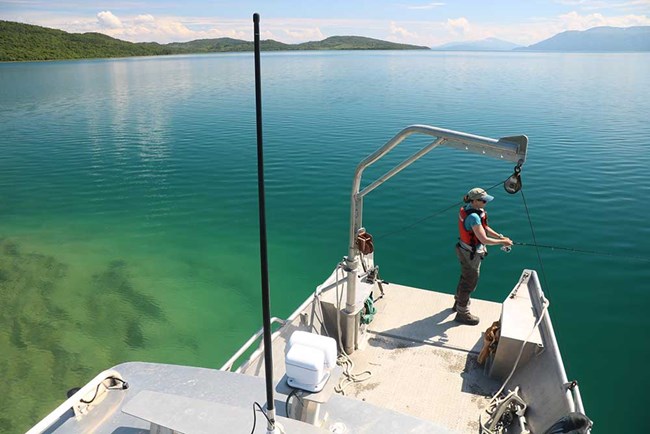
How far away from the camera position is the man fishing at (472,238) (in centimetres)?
592

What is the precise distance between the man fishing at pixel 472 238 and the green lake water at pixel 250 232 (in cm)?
302

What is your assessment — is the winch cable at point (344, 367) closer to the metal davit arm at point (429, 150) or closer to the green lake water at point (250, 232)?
the metal davit arm at point (429, 150)

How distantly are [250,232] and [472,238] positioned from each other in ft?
30.4

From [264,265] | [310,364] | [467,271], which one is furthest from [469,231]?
[264,265]

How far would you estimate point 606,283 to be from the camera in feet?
35.3

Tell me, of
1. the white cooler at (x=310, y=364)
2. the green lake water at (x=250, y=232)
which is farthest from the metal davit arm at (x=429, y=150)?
the green lake water at (x=250, y=232)

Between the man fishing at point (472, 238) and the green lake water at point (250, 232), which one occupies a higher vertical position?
the man fishing at point (472, 238)

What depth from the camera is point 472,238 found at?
6207mm

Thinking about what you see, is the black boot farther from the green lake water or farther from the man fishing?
the green lake water

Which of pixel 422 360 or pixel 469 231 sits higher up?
pixel 469 231

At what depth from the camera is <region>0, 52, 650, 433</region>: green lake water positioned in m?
9.20

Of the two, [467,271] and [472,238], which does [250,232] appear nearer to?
[467,271]

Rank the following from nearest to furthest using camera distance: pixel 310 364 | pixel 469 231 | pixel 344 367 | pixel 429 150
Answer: pixel 310 364, pixel 429 150, pixel 344 367, pixel 469 231

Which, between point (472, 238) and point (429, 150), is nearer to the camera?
point (429, 150)
